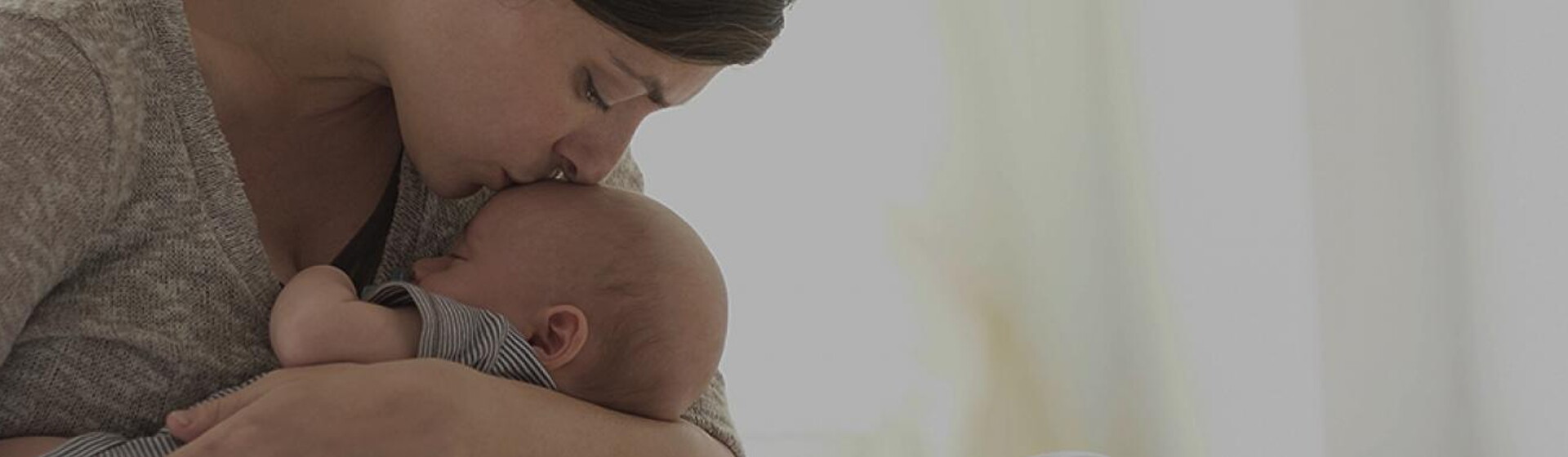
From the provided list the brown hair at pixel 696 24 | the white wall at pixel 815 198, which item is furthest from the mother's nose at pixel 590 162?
the white wall at pixel 815 198

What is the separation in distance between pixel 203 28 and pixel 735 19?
0.43 meters

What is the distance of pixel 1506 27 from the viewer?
2.54m

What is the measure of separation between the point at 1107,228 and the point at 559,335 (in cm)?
165

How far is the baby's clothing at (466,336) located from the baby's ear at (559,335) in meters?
0.01

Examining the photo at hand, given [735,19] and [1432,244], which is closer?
[735,19]

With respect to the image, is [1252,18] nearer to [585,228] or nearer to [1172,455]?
[1172,455]

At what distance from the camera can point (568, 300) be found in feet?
4.83

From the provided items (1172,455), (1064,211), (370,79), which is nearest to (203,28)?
(370,79)

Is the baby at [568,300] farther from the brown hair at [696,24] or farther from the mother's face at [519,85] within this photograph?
the brown hair at [696,24]

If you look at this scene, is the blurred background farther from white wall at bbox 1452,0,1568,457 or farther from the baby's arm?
the baby's arm

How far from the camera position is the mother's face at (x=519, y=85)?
1.43 metres

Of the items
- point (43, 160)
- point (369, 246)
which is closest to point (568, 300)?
point (369, 246)

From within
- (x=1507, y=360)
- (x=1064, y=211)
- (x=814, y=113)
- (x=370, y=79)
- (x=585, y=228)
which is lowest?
(x=1507, y=360)

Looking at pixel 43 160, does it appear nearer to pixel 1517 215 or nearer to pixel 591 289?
pixel 591 289
